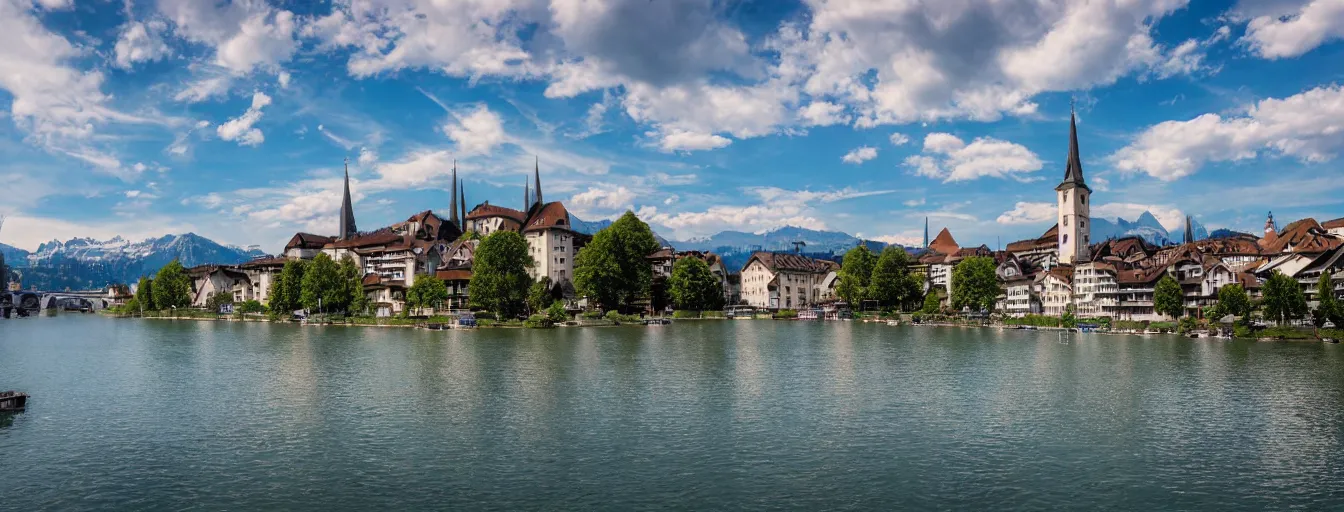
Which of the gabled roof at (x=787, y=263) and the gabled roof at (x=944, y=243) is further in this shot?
the gabled roof at (x=944, y=243)

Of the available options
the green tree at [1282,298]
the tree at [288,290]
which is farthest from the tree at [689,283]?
the green tree at [1282,298]

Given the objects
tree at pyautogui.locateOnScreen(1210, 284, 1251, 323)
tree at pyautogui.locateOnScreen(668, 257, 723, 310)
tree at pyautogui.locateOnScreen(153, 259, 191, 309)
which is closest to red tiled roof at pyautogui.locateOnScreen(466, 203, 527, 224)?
tree at pyautogui.locateOnScreen(668, 257, 723, 310)

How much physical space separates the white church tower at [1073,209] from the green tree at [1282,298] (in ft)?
185

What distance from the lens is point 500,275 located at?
100938mm

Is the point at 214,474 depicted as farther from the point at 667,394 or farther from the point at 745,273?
the point at 745,273

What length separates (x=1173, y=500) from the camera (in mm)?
21203

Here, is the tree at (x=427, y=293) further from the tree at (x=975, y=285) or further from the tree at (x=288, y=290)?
the tree at (x=975, y=285)

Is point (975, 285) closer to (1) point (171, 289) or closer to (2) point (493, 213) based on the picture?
(2) point (493, 213)

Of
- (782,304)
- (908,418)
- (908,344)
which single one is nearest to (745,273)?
(782,304)

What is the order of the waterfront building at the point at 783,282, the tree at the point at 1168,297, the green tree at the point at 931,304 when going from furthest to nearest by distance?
the waterfront building at the point at 783,282 < the green tree at the point at 931,304 < the tree at the point at 1168,297

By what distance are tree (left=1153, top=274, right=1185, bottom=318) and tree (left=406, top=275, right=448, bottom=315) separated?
81800 millimetres

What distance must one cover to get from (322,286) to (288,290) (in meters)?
8.46

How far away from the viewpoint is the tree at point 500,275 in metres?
99.8

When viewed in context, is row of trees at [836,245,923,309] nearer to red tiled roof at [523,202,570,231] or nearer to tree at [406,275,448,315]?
red tiled roof at [523,202,570,231]
